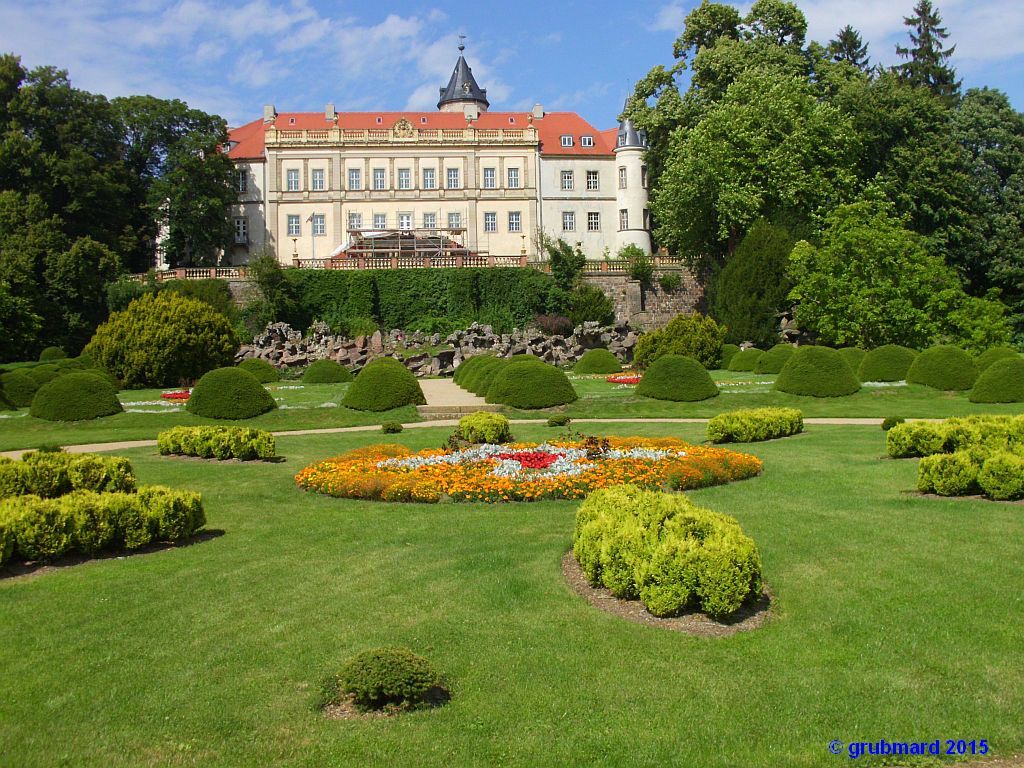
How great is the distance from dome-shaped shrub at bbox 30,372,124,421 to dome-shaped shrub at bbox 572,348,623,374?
1958 cm

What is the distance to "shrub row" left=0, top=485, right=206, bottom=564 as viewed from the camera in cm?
933

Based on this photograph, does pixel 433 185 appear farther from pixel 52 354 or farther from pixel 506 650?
pixel 506 650

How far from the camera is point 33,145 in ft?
167

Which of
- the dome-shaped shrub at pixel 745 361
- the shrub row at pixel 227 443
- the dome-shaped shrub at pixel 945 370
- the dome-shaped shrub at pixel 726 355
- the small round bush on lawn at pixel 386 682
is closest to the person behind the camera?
the small round bush on lawn at pixel 386 682

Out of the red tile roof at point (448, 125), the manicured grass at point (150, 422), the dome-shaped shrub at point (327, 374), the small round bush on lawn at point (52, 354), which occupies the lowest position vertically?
the manicured grass at point (150, 422)

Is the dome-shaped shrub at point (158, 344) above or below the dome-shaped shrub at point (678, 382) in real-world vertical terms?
above

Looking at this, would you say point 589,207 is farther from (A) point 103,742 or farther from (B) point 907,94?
(A) point 103,742

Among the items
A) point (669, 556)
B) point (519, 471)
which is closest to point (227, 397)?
point (519, 471)

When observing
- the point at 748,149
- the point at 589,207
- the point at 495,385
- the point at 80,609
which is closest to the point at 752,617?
the point at 80,609

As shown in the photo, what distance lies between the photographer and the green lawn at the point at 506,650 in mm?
5551

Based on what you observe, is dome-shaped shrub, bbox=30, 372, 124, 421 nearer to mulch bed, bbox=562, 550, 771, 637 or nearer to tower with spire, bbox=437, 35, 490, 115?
mulch bed, bbox=562, 550, 771, 637

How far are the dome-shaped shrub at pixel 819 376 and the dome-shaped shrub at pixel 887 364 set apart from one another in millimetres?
3865

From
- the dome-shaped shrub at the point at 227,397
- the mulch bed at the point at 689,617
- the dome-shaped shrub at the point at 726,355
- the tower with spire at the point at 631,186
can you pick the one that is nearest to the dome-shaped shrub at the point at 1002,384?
the dome-shaped shrub at the point at 726,355

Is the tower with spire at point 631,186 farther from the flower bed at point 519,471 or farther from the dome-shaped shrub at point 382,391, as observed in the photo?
the flower bed at point 519,471
